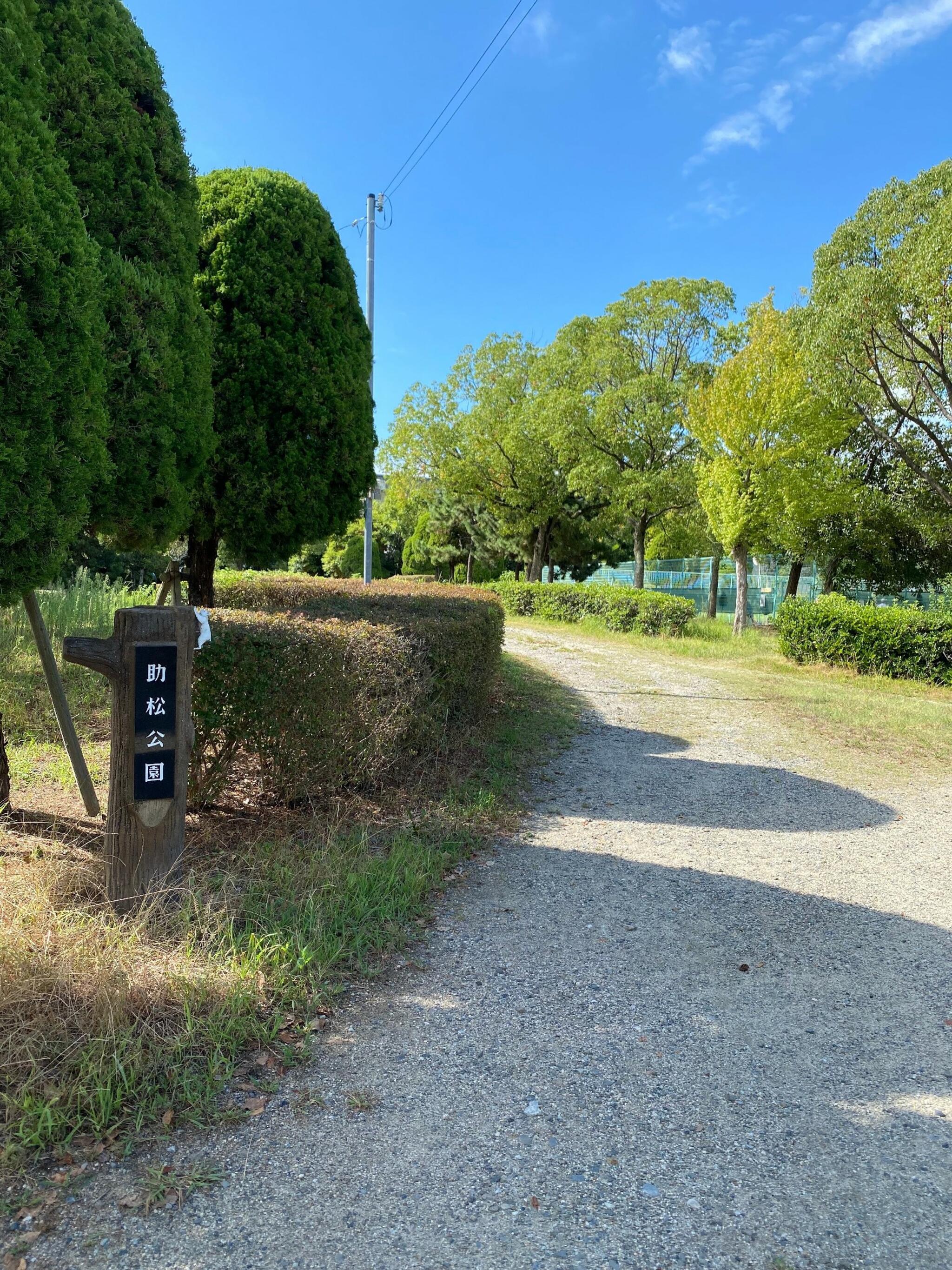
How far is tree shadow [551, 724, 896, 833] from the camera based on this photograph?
17.6 ft

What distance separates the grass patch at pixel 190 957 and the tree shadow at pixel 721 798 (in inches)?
55.1

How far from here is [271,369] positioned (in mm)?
5996

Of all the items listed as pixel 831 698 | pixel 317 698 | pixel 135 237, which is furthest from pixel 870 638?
pixel 135 237

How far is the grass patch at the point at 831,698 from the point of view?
25.0ft

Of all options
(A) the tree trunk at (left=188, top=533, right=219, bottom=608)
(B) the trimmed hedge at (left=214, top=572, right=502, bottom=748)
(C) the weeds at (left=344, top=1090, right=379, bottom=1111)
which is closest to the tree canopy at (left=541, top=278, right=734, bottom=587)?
(B) the trimmed hedge at (left=214, top=572, right=502, bottom=748)

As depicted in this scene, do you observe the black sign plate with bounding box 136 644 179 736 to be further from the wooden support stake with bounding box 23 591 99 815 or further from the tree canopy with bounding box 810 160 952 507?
the tree canopy with bounding box 810 160 952 507

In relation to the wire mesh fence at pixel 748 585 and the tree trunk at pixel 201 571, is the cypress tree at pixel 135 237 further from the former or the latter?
the wire mesh fence at pixel 748 585

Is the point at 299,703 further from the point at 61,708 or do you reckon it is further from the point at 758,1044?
the point at 758,1044

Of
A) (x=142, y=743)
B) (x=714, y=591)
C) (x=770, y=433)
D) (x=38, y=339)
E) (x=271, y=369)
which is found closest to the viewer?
(x=38, y=339)

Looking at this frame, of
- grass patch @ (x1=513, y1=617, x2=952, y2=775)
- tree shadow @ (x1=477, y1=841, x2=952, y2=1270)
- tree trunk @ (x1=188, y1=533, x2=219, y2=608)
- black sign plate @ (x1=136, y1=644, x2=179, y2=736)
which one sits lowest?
tree shadow @ (x1=477, y1=841, x2=952, y2=1270)

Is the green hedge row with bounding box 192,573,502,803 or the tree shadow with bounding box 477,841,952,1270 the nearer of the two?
the tree shadow with bounding box 477,841,952,1270

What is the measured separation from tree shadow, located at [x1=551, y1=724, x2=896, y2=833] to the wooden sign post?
2.93 m

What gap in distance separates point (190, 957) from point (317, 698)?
1.75 meters

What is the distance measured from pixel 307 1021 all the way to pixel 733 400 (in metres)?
17.1
